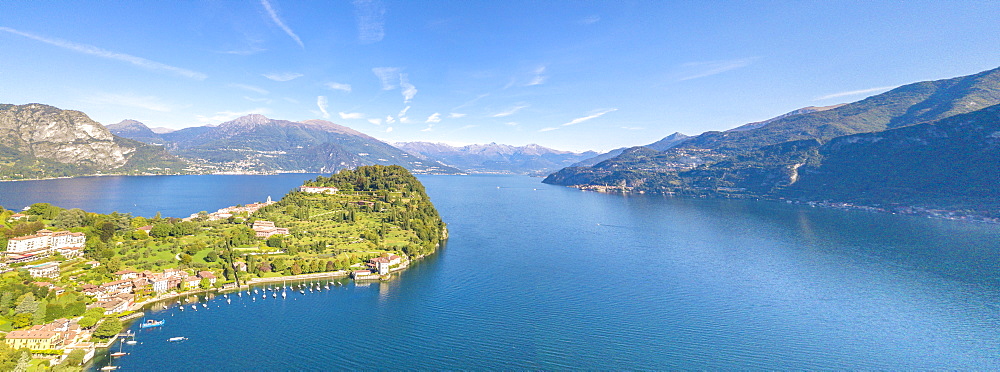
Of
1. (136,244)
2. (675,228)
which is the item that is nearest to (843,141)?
(675,228)

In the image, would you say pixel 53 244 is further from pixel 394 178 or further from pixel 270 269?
pixel 394 178

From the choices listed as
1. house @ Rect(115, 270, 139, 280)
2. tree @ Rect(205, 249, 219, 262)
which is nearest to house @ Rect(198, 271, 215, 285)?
tree @ Rect(205, 249, 219, 262)

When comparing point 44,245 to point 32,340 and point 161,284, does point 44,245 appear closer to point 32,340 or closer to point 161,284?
point 161,284

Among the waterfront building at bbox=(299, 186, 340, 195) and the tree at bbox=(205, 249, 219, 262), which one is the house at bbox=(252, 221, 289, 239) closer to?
the tree at bbox=(205, 249, 219, 262)

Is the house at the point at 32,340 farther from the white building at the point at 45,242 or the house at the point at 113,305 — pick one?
the white building at the point at 45,242

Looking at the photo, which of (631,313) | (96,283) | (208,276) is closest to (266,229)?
(208,276)

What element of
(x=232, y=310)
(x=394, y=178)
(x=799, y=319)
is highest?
(x=394, y=178)
